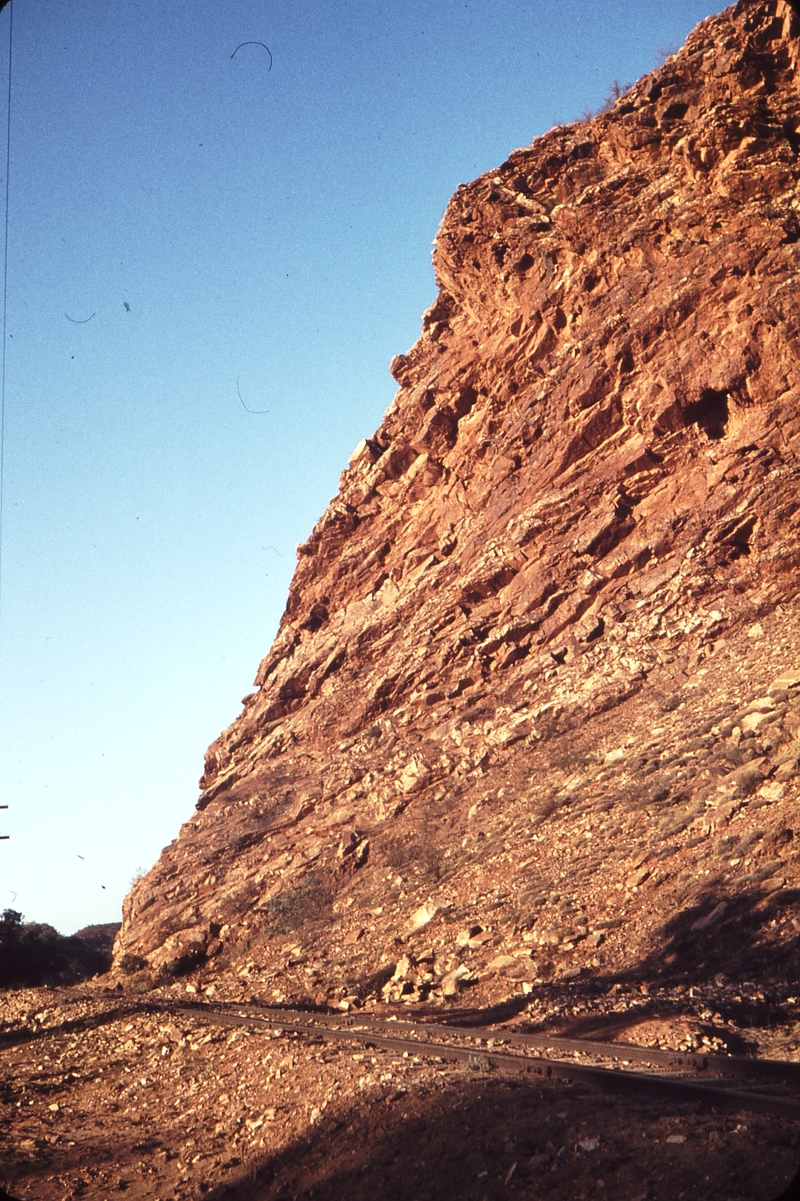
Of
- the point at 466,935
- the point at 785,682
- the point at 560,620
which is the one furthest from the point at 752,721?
the point at 560,620

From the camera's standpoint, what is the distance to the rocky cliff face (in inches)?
711

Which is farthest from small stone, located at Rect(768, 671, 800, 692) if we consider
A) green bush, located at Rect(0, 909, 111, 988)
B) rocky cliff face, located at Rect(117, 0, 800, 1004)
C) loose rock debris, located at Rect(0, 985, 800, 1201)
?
green bush, located at Rect(0, 909, 111, 988)

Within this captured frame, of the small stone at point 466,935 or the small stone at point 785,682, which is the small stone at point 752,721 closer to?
the small stone at point 785,682

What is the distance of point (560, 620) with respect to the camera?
2662 centimetres

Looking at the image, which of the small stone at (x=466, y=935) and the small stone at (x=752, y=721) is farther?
the small stone at (x=752, y=721)

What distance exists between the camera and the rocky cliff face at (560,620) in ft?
59.2

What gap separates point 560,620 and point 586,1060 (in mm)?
16919

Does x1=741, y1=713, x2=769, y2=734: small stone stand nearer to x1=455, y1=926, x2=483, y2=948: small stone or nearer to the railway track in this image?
x1=455, y1=926, x2=483, y2=948: small stone

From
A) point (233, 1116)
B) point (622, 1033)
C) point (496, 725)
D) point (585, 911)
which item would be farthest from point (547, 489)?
point (233, 1116)

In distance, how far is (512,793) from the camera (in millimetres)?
22750

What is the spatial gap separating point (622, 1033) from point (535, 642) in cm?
1537

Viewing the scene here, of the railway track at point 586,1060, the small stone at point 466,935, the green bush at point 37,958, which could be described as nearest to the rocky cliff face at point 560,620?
the small stone at point 466,935

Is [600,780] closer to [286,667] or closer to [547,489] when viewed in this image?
[547,489]

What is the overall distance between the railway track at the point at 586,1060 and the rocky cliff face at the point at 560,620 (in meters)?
3.04
